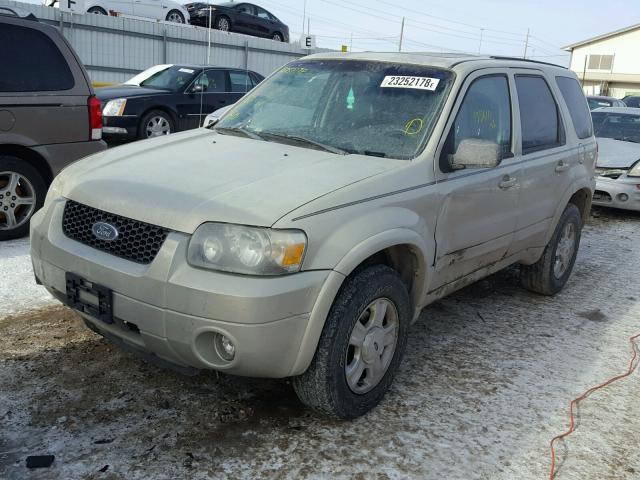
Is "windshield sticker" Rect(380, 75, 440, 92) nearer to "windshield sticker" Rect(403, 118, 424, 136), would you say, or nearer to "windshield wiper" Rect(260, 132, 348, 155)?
"windshield sticker" Rect(403, 118, 424, 136)

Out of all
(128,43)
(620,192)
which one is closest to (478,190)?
(620,192)

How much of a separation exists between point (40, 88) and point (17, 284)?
1.81m

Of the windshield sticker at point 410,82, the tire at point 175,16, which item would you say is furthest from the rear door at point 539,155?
the tire at point 175,16

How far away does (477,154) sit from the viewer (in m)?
3.45

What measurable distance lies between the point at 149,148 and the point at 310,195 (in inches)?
49.1

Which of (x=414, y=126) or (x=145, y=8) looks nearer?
(x=414, y=126)

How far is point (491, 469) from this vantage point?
2904 millimetres

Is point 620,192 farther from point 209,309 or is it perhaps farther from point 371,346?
point 209,309

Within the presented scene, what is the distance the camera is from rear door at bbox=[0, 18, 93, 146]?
534 centimetres

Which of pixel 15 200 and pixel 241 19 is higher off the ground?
pixel 241 19

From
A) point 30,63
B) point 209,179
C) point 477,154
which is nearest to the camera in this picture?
point 209,179

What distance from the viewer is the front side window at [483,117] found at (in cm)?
365

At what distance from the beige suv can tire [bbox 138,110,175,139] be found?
22.2 feet

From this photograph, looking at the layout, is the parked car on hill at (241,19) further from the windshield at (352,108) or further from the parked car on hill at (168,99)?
the windshield at (352,108)
